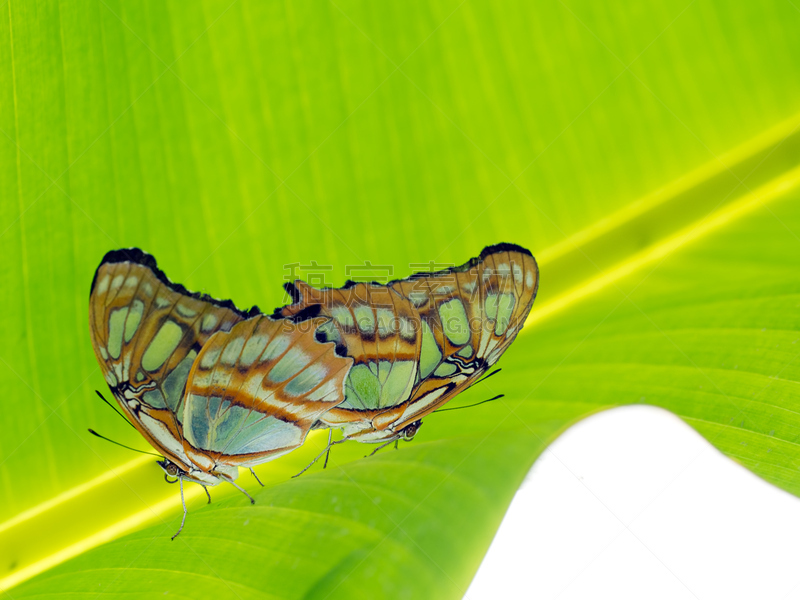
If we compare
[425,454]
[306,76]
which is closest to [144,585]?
[425,454]

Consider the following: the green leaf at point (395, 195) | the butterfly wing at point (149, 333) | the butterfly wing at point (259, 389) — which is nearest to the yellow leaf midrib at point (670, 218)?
the green leaf at point (395, 195)

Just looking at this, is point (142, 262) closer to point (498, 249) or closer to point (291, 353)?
point (291, 353)

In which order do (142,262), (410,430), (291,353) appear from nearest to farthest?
(142,262) < (291,353) < (410,430)

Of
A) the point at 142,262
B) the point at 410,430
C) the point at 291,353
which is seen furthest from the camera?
the point at 410,430

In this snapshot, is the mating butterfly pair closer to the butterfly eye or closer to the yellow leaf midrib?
the butterfly eye

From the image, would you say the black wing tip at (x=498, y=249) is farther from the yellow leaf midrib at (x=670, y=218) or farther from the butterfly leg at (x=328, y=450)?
the butterfly leg at (x=328, y=450)

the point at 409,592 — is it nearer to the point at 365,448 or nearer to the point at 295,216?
the point at 365,448

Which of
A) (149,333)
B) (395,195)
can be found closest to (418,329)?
(395,195)
